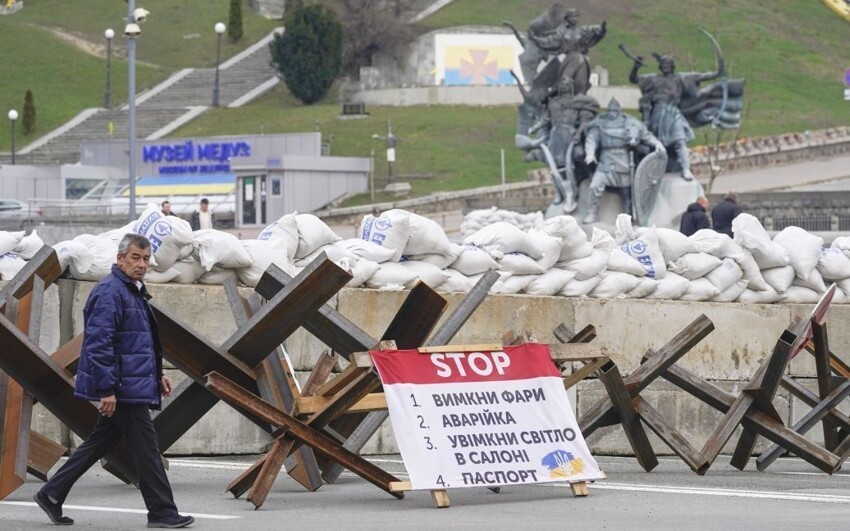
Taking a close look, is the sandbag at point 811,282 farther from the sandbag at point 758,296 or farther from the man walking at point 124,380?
the man walking at point 124,380

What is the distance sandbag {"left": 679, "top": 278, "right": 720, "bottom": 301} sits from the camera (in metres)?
13.0

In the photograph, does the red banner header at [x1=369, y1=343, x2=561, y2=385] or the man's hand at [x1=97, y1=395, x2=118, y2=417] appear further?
the red banner header at [x1=369, y1=343, x2=561, y2=385]

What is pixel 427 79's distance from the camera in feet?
282

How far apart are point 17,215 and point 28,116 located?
30.7m

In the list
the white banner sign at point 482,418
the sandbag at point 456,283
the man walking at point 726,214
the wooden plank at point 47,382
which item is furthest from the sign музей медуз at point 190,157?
the white banner sign at point 482,418

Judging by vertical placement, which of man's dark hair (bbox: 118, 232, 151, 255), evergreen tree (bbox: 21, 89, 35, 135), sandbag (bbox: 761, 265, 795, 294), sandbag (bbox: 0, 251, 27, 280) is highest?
man's dark hair (bbox: 118, 232, 151, 255)

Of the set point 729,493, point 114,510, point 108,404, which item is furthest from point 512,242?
point 108,404

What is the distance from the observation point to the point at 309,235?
38.7ft

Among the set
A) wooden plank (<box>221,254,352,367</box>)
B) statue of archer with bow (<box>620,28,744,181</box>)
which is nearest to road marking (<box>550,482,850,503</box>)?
wooden plank (<box>221,254,352,367</box>)

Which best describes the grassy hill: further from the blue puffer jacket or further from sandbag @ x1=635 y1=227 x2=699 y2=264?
the blue puffer jacket

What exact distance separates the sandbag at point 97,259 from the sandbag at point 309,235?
1360 millimetres

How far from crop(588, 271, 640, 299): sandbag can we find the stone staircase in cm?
6079

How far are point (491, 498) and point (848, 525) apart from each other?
194 cm

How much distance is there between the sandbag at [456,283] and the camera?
478 inches
